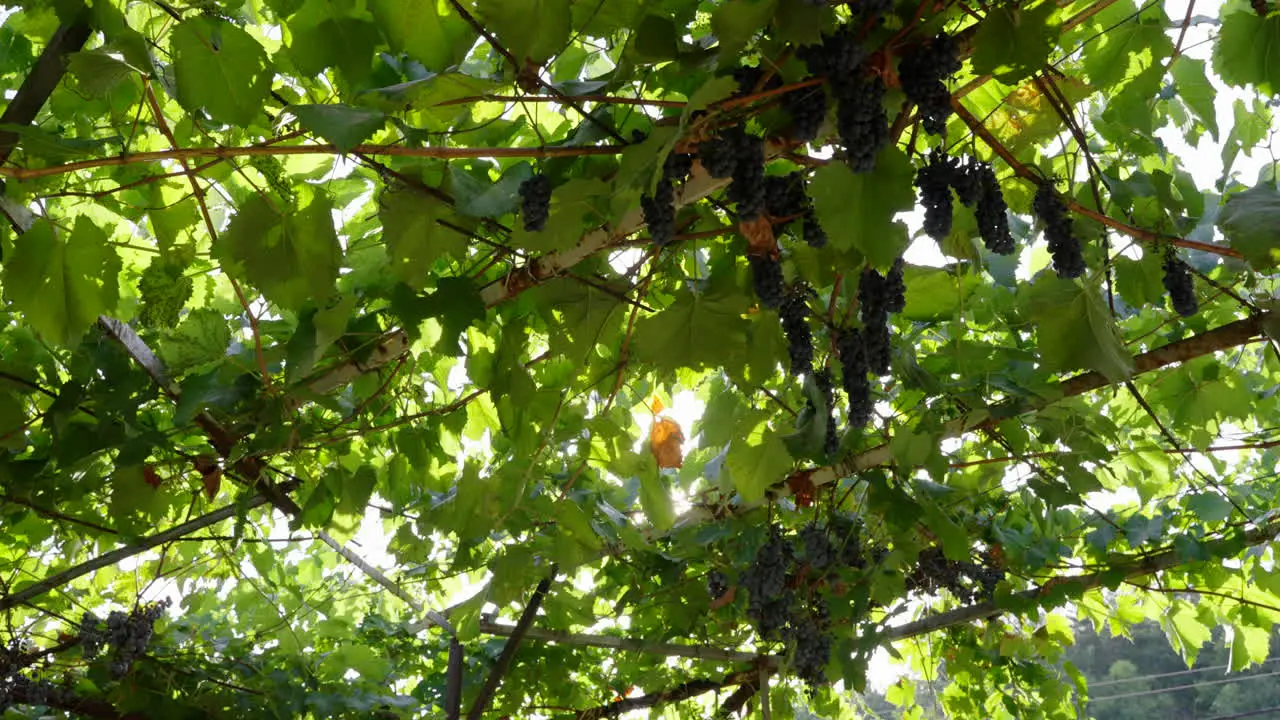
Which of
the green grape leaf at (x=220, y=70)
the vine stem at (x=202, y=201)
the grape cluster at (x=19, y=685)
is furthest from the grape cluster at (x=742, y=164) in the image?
the grape cluster at (x=19, y=685)

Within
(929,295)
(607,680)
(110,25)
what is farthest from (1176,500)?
(110,25)

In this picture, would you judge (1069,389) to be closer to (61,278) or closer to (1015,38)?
(1015,38)

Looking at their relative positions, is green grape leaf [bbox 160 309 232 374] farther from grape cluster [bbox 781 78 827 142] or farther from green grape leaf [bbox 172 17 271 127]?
grape cluster [bbox 781 78 827 142]

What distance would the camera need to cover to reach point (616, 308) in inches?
63.1

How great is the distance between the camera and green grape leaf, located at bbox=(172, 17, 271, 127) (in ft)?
3.57

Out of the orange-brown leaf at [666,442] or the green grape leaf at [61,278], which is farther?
the orange-brown leaf at [666,442]

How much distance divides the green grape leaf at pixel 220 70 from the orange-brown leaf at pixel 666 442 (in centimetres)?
113

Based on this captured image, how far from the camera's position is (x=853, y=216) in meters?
1.06

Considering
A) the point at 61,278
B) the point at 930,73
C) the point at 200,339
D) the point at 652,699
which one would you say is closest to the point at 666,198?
the point at 930,73

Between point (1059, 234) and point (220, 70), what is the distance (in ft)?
3.45

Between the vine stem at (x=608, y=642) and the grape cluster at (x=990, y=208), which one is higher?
the vine stem at (x=608, y=642)

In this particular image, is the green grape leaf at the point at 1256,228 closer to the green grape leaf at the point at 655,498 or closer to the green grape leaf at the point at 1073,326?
the green grape leaf at the point at 1073,326

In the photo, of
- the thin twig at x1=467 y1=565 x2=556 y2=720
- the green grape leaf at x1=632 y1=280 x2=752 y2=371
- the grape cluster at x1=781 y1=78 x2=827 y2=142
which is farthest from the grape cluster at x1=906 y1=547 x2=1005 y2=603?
the grape cluster at x1=781 y1=78 x2=827 y2=142

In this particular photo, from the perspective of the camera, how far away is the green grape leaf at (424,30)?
1.16 meters
